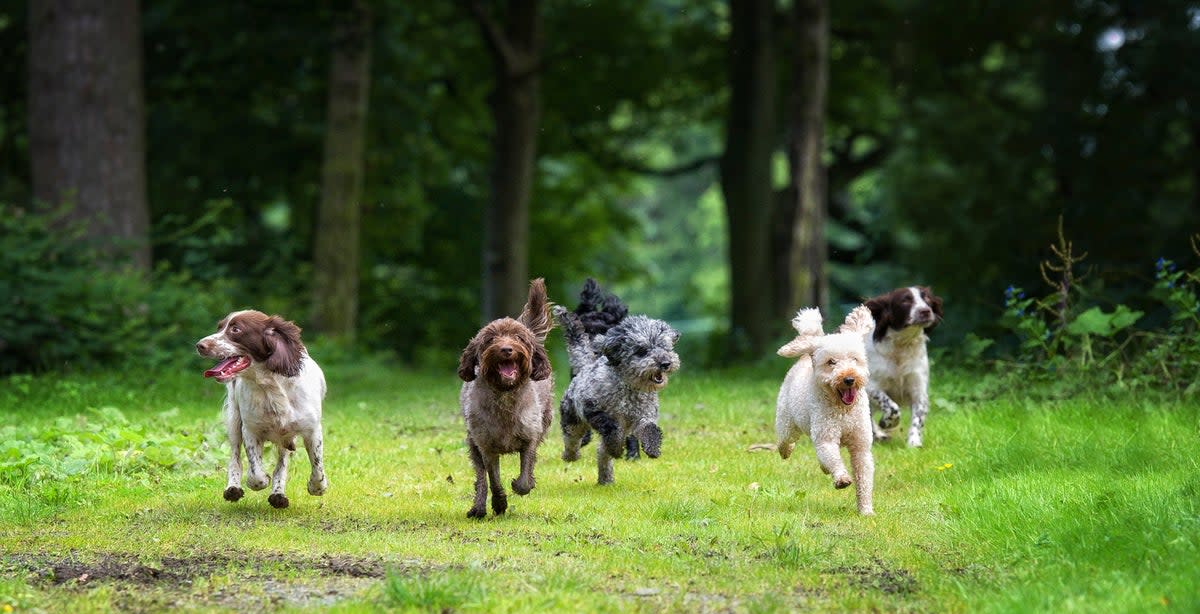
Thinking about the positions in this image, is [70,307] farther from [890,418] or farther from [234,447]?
[890,418]

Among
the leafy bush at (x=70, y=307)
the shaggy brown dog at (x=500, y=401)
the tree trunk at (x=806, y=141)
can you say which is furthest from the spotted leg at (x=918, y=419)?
the tree trunk at (x=806, y=141)

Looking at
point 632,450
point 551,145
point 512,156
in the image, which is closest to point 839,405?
point 632,450

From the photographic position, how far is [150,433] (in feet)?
39.3

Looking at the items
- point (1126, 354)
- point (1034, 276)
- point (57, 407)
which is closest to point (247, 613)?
point (57, 407)

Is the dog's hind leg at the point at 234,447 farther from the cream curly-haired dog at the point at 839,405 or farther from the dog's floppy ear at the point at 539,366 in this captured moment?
the cream curly-haired dog at the point at 839,405

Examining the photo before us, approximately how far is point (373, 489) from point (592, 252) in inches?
1060

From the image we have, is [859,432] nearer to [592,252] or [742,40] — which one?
[742,40]

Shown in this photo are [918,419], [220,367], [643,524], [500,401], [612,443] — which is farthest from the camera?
[918,419]

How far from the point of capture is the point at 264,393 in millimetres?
9297

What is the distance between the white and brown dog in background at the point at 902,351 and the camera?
12.1 meters

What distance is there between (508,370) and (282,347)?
4.57ft

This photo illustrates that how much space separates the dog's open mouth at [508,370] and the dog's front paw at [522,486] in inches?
32.0

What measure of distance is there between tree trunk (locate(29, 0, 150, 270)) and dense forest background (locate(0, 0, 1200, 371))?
0.15 ft

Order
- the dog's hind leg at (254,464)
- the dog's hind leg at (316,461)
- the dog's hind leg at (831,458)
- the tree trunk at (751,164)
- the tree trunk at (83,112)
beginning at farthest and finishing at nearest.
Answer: the tree trunk at (751,164) < the tree trunk at (83,112) < the dog's hind leg at (316,461) < the dog's hind leg at (254,464) < the dog's hind leg at (831,458)
